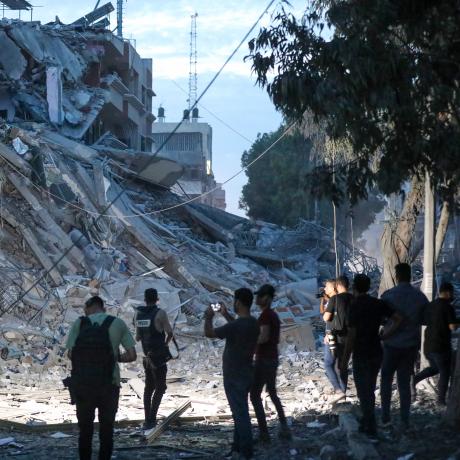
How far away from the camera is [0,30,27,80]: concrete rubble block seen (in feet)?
107

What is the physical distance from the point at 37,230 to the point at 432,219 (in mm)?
11051

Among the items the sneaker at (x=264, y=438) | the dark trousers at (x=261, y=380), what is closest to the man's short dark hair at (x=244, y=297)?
the dark trousers at (x=261, y=380)

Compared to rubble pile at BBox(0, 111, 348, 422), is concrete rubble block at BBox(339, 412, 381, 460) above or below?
below

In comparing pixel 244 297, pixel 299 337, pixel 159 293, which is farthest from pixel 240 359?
pixel 159 293

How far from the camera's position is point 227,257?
1104 inches

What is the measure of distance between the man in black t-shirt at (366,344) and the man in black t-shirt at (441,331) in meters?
1.15

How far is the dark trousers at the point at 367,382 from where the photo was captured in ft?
26.7

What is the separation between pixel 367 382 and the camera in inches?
322

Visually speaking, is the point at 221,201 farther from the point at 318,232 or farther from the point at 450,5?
the point at 450,5

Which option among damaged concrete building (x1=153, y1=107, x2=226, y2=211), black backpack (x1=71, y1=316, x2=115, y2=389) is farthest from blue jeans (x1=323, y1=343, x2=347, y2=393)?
damaged concrete building (x1=153, y1=107, x2=226, y2=211)

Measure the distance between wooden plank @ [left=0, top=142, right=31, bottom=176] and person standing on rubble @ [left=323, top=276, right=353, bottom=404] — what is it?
12099mm

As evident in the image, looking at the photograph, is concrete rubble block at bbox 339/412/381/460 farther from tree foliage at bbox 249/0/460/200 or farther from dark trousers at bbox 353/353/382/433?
tree foliage at bbox 249/0/460/200

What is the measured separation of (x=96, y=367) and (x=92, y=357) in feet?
0.28

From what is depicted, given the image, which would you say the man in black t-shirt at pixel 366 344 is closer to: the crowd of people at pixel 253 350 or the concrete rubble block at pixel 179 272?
the crowd of people at pixel 253 350
